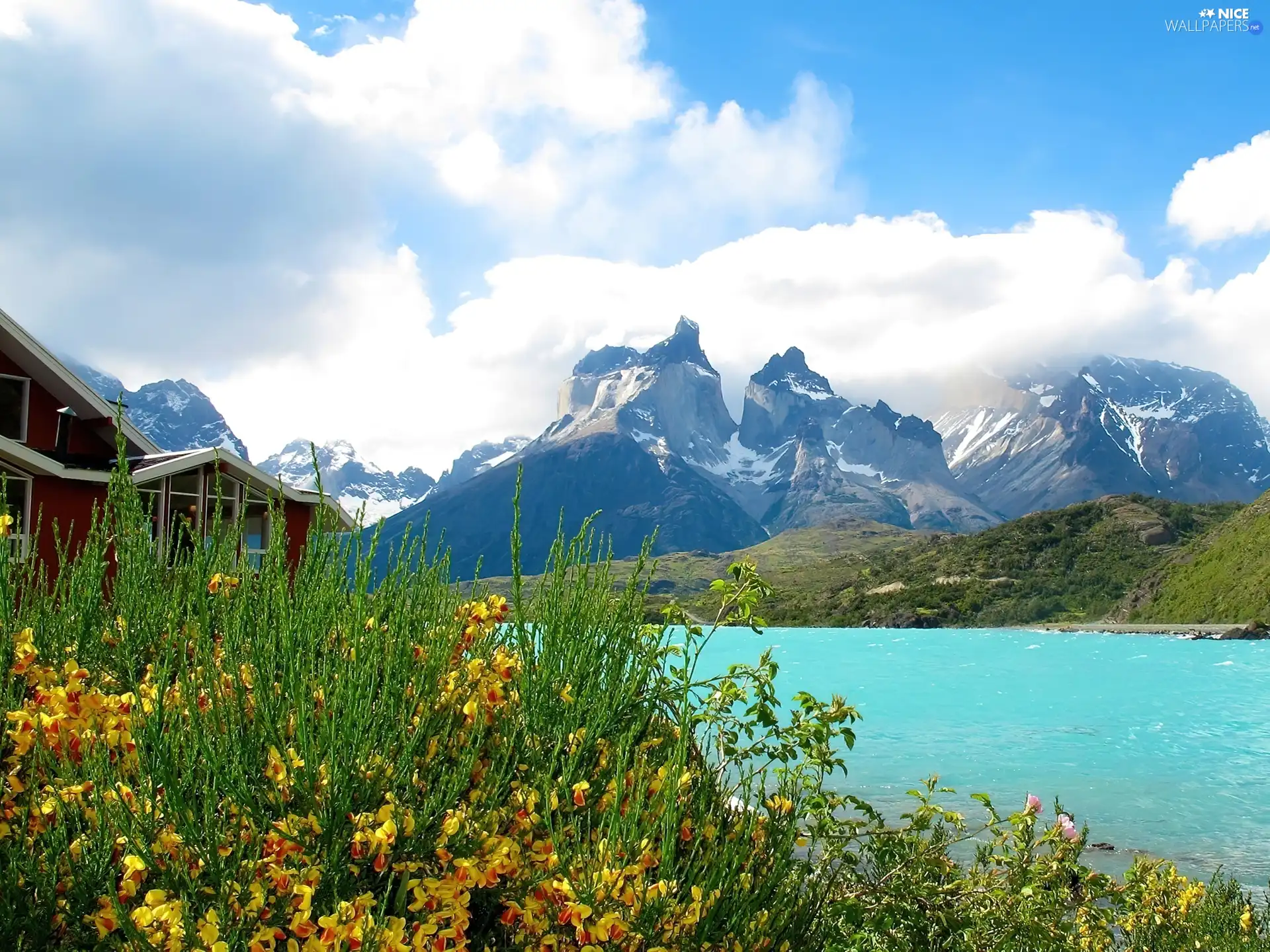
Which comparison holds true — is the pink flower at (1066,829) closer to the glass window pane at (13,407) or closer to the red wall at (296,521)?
the red wall at (296,521)

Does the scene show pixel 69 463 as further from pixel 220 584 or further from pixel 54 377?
pixel 220 584

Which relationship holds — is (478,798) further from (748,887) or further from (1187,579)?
(1187,579)

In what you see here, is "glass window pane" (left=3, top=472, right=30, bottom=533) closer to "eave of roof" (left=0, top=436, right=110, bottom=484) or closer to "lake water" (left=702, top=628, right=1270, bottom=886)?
"eave of roof" (left=0, top=436, right=110, bottom=484)

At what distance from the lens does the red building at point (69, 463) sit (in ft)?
54.5

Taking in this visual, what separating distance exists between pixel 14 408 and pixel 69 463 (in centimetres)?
278

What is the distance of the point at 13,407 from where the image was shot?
19.1 metres

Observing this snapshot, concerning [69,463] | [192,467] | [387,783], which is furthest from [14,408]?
[387,783]

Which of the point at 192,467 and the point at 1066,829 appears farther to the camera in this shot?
the point at 192,467

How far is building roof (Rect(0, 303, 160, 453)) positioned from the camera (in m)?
18.3

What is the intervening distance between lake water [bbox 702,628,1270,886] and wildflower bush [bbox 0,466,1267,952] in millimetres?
9070

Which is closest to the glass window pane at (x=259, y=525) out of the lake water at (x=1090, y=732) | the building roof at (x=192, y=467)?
the building roof at (x=192, y=467)

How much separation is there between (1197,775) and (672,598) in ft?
114

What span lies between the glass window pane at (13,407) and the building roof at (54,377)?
37cm

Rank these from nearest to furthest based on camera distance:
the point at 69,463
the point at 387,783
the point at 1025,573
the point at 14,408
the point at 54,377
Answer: the point at 387,783 < the point at 69,463 < the point at 14,408 < the point at 54,377 < the point at 1025,573
